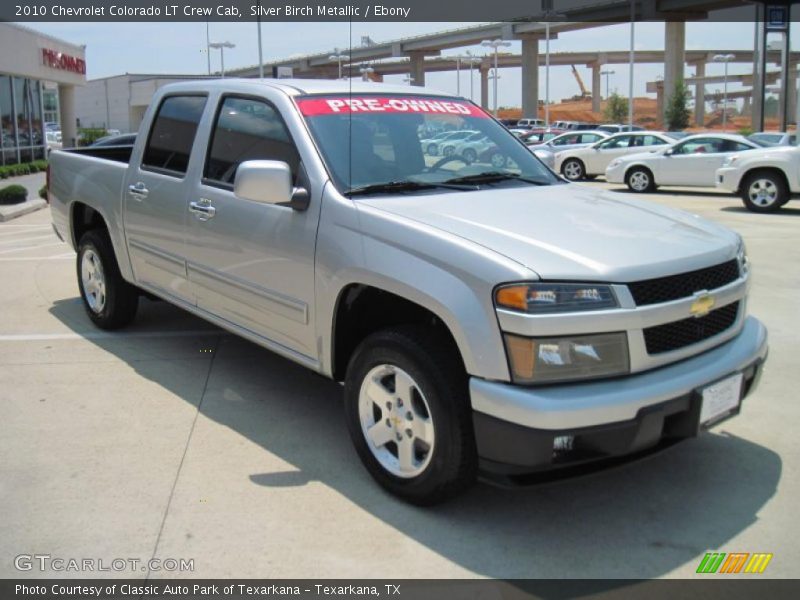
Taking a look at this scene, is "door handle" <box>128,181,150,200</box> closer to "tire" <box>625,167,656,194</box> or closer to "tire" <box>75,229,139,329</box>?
"tire" <box>75,229,139,329</box>

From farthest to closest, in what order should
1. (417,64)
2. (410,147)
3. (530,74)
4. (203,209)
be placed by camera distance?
1. (417,64)
2. (530,74)
3. (203,209)
4. (410,147)

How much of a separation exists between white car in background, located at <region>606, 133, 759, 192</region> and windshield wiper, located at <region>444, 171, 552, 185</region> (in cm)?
1517

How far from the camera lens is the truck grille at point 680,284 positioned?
3.24 metres

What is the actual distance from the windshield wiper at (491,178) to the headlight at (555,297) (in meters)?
1.36

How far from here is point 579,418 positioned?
3037 mm

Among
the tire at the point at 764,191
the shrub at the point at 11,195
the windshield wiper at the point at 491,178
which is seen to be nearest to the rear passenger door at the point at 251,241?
the windshield wiper at the point at 491,178

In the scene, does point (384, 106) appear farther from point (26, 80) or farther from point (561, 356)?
point (26, 80)

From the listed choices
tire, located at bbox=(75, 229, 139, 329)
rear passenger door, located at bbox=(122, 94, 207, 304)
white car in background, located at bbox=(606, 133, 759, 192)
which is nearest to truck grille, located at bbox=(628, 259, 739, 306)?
rear passenger door, located at bbox=(122, 94, 207, 304)

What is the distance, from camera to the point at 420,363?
3.38 metres

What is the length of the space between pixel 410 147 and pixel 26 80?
94.6ft

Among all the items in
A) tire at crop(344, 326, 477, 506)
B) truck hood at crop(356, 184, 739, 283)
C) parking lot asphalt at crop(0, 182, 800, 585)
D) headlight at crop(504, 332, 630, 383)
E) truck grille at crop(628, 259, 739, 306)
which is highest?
truck hood at crop(356, 184, 739, 283)

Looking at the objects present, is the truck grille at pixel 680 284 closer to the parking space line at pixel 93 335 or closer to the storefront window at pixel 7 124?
the parking space line at pixel 93 335

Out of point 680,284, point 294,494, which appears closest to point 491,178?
point 680,284

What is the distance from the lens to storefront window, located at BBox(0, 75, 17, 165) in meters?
26.1
